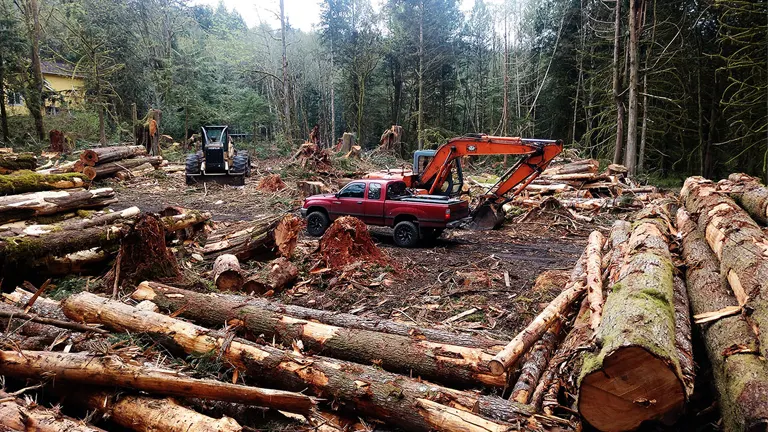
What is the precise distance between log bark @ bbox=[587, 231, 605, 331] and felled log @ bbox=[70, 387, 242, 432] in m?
3.33

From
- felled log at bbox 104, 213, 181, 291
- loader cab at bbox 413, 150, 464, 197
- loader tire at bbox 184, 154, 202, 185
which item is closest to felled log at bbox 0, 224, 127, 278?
felled log at bbox 104, 213, 181, 291

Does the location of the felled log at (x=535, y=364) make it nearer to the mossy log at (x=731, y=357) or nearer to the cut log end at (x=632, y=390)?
the cut log end at (x=632, y=390)

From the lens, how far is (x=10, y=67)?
78.9ft

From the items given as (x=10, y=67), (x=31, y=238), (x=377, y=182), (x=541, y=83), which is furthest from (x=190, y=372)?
(x=541, y=83)

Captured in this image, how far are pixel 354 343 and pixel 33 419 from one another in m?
2.61

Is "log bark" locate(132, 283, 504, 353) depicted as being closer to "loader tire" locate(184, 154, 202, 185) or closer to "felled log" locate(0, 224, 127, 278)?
"felled log" locate(0, 224, 127, 278)

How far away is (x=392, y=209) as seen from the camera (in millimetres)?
11219

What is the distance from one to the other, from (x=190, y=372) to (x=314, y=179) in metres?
15.7

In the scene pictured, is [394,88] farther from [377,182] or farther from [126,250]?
[126,250]

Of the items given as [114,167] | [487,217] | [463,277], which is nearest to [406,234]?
[463,277]

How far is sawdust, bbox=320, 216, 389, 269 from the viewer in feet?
28.9

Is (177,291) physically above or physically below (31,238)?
below

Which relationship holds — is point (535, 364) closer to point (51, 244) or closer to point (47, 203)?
point (51, 244)

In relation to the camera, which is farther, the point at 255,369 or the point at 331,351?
the point at 331,351
